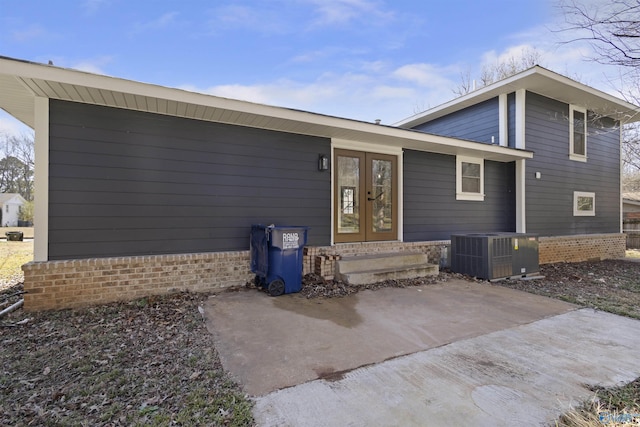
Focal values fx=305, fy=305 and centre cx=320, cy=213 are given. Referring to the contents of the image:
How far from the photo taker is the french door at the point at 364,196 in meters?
6.21

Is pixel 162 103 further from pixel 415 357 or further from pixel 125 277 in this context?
pixel 415 357

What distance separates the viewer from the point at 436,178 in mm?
7328

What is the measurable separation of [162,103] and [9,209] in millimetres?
35695

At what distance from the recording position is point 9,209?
2816 centimetres

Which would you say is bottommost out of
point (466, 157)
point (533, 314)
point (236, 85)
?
point (533, 314)

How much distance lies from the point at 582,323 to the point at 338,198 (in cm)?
409

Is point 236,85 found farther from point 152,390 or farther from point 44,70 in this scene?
point 152,390

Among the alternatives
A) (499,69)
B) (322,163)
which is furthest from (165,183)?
(499,69)

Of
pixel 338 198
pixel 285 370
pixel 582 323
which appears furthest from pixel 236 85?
pixel 582 323

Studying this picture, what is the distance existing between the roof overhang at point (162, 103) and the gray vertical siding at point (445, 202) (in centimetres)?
84

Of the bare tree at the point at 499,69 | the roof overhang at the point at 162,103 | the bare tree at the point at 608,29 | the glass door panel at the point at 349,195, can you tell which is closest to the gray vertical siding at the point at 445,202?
the roof overhang at the point at 162,103

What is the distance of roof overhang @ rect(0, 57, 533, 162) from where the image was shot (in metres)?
3.54

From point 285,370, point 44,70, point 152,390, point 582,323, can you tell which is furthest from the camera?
point 582,323

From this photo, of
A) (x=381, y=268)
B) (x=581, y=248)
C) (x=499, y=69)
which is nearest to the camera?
(x=381, y=268)
